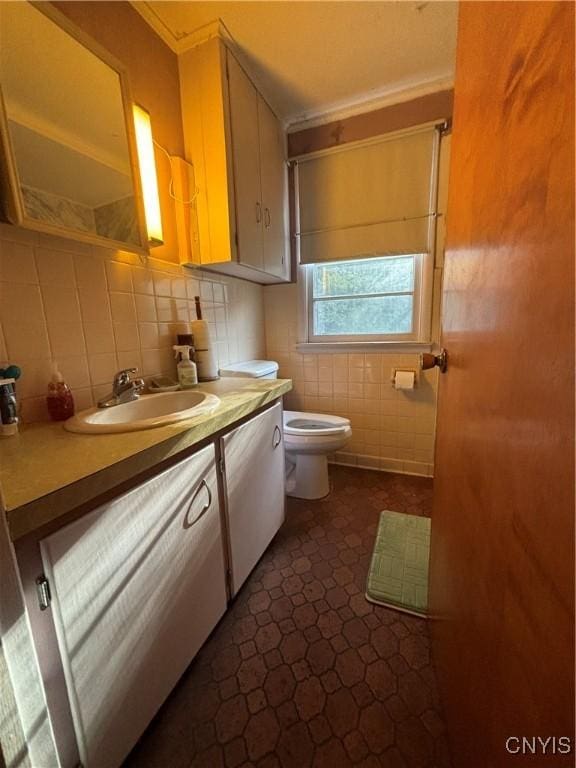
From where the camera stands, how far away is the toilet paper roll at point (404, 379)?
1891 mm

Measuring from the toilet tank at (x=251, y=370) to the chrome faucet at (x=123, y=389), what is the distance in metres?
0.62

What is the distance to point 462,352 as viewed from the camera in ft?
2.03

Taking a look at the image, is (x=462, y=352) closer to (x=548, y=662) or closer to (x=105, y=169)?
(x=548, y=662)

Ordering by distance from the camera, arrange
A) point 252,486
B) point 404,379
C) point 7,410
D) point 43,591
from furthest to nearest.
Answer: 1. point 404,379
2. point 252,486
3. point 7,410
4. point 43,591

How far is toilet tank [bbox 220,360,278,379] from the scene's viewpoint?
5.35ft

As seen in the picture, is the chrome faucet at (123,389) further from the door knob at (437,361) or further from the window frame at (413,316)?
the window frame at (413,316)

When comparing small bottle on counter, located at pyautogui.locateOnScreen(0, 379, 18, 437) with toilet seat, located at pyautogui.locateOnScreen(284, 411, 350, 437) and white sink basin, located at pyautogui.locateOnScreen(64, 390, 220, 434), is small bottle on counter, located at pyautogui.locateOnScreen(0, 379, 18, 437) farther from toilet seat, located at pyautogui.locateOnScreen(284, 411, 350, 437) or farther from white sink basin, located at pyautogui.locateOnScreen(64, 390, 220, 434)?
toilet seat, located at pyautogui.locateOnScreen(284, 411, 350, 437)

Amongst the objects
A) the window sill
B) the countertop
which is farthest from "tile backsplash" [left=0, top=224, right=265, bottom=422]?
the window sill

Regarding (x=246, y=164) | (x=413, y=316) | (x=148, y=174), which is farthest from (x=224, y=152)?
(x=413, y=316)

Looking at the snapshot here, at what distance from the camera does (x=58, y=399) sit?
0.88m

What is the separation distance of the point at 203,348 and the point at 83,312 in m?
0.52

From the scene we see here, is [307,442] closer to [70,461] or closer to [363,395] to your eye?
[363,395]

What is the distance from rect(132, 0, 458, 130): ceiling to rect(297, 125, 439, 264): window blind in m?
0.25

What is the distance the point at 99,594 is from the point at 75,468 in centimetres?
26
